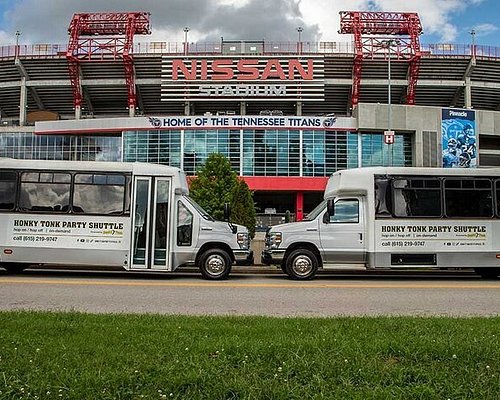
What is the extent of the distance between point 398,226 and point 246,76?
47072 mm

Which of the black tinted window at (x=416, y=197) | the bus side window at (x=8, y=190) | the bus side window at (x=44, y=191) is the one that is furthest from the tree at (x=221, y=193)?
the bus side window at (x=8, y=190)

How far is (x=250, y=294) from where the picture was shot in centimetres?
1085

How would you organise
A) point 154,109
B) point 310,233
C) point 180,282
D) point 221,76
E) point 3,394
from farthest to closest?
1. point 154,109
2. point 221,76
3. point 310,233
4. point 180,282
5. point 3,394

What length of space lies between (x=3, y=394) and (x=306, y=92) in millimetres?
58061

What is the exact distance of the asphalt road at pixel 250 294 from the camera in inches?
348

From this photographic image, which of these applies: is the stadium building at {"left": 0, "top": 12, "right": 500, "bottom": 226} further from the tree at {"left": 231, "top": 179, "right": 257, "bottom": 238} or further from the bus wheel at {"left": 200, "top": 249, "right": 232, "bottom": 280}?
the bus wheel at {"left": 200, "top": 249, "right": 232, "bottom": 280}

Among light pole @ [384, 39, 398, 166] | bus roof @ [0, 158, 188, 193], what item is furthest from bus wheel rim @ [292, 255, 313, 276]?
light pole @ [384, 39, 398, 166]

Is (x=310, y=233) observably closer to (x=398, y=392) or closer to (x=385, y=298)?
(x=385, y=298)

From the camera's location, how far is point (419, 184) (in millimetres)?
14367

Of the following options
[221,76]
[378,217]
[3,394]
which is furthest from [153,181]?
[221,76]

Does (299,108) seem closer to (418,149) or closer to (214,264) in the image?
(418,149)

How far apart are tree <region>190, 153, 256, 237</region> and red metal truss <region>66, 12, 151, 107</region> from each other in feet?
119

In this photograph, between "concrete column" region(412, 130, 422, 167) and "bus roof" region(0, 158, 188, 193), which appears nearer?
"bus roof" region(0, 158, 188, 193)

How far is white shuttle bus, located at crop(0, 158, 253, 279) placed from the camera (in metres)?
13.6
